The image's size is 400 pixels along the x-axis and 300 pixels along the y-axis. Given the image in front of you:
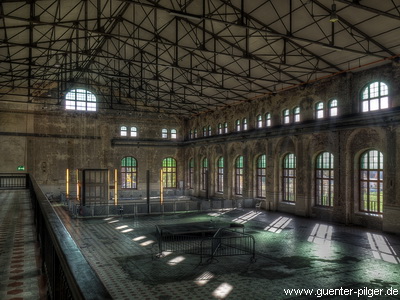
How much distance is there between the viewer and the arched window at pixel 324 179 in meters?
22.5

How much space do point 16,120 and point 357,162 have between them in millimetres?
29524

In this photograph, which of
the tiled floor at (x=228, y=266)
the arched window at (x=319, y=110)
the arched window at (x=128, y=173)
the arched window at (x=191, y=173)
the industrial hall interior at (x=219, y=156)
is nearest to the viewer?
the tiled floor at (x=228, y=266)

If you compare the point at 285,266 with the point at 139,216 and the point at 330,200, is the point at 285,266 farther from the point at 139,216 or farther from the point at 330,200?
the point at 139,216

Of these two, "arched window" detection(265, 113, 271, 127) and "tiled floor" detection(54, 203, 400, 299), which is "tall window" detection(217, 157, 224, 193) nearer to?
"arched window" detection(265, 113, 271, 127)

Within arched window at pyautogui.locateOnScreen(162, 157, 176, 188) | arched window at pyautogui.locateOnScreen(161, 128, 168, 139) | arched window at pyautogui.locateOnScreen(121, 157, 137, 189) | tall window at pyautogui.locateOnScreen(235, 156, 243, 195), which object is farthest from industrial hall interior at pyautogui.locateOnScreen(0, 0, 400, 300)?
arched window at pyautogui.locateOnScreen(162, 157, 176, 188)

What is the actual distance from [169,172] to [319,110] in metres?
21.5

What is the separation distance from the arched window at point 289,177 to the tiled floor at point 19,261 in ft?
63.3

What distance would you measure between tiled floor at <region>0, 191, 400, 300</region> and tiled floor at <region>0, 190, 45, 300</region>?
0.01 m

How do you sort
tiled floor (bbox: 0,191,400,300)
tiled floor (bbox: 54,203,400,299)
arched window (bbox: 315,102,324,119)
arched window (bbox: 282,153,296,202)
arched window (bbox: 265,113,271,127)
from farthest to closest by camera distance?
arched window (bbox: 265,113,271,127) < arched window (bbox: 282,153,296,202) < arched window (bbox: 315,102,324,119) < tiled floor (bbox: 54,203,400,299) < tiled floor (bbox: 0,191,400,300)

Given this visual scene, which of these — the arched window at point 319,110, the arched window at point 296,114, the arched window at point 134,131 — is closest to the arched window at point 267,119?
the arched window at point 296,114

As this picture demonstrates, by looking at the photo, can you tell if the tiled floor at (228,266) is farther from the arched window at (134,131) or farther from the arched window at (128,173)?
the arched window at (134,131)

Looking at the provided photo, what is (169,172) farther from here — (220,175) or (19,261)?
(19,261)

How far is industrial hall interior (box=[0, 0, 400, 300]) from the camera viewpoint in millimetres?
10242

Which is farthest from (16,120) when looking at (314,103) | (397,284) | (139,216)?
(397,284)
